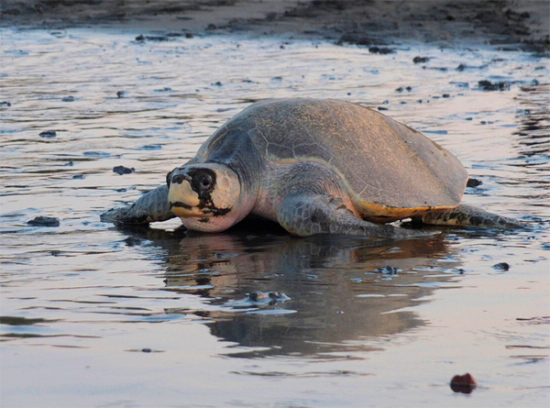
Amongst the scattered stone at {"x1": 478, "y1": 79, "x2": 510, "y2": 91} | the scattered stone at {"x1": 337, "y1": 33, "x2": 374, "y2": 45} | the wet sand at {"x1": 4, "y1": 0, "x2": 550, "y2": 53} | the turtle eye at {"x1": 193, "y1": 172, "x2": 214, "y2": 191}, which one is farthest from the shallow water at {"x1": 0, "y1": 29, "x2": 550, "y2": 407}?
the wet sand at {"x1": 4, "y1": 0, "x2": 550, "y2": 53}

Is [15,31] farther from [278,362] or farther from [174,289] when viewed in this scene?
[278,362]

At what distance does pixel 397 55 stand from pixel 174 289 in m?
13.1

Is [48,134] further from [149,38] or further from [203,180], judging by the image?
[149,38]

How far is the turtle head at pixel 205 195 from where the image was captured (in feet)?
19.9

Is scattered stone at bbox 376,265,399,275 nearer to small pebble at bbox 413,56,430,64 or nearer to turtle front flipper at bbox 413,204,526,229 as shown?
turtle front flipper at bbox 413,204,526,229

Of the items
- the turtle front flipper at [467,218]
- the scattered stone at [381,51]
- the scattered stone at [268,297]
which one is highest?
the scattered stone at [381,51]

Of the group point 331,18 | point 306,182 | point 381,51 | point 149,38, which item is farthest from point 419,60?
point 306,182

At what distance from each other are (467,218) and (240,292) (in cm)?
235

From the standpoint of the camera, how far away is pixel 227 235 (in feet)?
20.6

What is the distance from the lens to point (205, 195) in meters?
6.10

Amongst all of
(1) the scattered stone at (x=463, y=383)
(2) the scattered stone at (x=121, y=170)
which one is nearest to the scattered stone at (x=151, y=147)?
(2) the scattered stone at (x=121, y=170)

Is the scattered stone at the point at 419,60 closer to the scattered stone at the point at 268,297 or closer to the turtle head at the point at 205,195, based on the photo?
the turtle head at the point at 205,195

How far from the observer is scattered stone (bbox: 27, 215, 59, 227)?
6.25 meters

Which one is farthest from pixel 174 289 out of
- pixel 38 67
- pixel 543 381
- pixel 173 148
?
pixel 38 67
